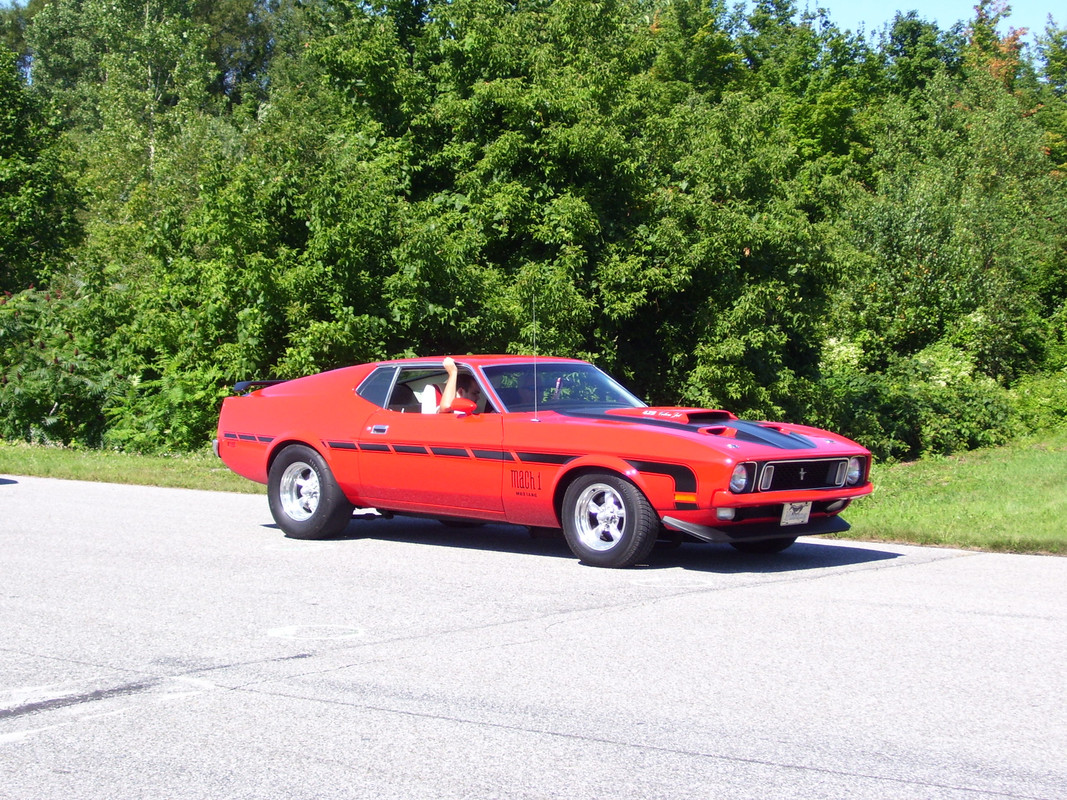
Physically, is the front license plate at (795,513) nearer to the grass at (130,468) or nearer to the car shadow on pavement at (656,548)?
the car shadow on pavement at (656,548)

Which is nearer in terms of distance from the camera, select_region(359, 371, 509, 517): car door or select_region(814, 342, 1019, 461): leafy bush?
select_region(359, 371, 509, 517): car door

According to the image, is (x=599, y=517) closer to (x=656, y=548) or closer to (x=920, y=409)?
(x=656, y=548)

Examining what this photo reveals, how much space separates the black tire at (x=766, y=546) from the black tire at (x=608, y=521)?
3.97ft

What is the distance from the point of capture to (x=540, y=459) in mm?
8328

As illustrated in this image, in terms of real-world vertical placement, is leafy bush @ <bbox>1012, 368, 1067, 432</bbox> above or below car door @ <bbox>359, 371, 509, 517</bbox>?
above

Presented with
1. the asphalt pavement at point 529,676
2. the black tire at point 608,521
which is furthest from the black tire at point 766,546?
the black tire at point 608,521

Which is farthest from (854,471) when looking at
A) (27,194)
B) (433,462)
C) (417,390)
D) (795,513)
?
(27,194)

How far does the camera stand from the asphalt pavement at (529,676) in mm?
3973

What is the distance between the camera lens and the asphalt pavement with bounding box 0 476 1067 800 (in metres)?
3.97

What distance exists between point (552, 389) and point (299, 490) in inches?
95.5

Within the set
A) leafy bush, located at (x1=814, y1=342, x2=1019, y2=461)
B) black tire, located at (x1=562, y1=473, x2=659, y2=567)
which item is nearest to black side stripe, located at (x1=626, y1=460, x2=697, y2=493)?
black tire, located at (x1=562, y1=473, x2=659, y2=567)

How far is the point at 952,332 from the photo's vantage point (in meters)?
29.1

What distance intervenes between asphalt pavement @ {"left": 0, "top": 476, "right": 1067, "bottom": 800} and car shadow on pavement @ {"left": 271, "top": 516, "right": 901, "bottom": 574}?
8 cm

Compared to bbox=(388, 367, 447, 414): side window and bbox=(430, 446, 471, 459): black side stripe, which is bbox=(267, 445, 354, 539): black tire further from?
bbox=(430, 446, 471, 459): black side stripe
